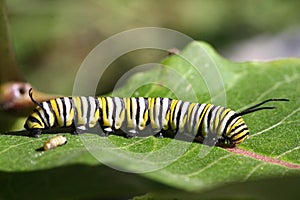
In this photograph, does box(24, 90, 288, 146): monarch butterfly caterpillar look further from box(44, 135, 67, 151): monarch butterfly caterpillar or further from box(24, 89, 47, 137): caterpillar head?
box(44, 135, 67, 151): monarch butterfly caterpillar

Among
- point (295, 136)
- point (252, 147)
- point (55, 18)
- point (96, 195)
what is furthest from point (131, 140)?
point (55, 18)

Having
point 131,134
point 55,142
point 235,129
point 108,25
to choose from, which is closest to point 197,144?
point 235,129

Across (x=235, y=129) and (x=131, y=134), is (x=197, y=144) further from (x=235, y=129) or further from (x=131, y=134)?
(x=131, y=134)

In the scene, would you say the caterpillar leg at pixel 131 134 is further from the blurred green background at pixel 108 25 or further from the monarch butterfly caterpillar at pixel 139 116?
the blurred green background at pixel 108 25

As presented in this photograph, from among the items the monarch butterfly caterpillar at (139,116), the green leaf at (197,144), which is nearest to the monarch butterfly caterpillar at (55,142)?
the green leaf at (197,144)

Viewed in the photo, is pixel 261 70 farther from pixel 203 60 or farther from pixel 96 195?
pixel 96 195

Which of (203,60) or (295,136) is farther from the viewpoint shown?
(203,60)
